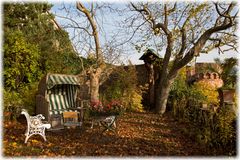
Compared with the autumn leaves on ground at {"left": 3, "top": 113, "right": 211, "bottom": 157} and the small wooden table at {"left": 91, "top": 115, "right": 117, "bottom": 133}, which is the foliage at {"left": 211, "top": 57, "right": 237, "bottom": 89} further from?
the small wooden table at {"left": 91, "top": 115, "right": 117, "bottom": 133}

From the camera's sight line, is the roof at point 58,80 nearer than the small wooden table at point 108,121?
No

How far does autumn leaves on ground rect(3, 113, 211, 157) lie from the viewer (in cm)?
664

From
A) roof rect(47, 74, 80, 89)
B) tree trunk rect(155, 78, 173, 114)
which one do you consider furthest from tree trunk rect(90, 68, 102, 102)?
tree trunk rect(155, 78, 173, 114)

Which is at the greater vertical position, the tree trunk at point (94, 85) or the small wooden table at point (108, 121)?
the tree trunk at point (94, 85)

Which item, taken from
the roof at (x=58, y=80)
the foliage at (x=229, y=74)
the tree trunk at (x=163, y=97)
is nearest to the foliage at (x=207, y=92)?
the tree trunk at (x=163, y=97)

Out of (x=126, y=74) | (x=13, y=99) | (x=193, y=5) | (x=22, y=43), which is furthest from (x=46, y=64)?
(x=193, y=5)

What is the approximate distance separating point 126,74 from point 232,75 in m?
7.80

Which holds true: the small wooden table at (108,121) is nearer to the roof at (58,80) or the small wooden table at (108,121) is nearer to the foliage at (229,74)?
the roof at (58,80)

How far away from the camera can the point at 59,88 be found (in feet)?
38.3

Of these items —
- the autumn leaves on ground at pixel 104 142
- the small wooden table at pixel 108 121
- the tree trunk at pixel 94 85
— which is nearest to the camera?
the autumn leaves on ground at pixel 104 142

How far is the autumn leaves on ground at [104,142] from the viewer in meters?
6.64

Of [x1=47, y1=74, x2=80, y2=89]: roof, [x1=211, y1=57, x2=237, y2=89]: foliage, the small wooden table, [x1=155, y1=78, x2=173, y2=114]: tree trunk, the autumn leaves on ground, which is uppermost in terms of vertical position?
[x1=211, y1=57, x2=237, y2=89]: foliage

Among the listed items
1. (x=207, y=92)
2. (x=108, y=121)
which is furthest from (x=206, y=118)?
(x=207, y=92)

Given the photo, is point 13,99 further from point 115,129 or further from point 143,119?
point 143,119
